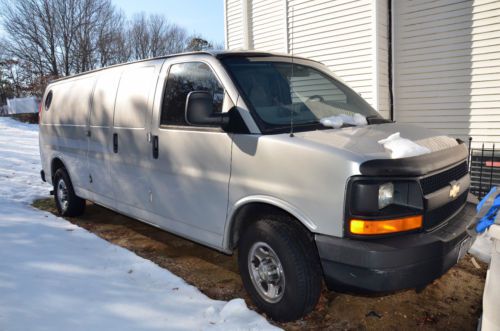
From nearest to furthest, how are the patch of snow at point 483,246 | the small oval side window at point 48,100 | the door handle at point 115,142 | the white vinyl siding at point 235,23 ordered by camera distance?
1. the patch of snow at point 483,246
2. the door handle at point 115,142
3. the small oval side window at point 48,100
4. the white vinyl siding at point 235,23

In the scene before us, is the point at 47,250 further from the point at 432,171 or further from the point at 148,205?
the point at 432,171

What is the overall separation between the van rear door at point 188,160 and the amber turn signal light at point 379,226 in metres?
1.15

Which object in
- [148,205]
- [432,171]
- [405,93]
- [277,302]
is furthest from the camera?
[405,93]

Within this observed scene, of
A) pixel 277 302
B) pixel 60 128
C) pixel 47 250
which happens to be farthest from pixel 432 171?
pixel 60 128

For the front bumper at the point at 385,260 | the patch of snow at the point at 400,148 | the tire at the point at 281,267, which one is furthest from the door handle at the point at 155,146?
the patch of snow at the point at 400,148

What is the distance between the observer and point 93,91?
17.2ft

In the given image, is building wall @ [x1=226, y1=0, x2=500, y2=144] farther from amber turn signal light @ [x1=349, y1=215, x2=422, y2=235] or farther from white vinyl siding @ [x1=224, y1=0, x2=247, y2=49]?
amber turn signal light @ [x1=349, y1=215, x2=422, y2=235]

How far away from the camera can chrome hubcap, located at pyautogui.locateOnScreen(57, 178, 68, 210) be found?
6.11 meters

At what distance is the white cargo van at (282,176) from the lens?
2543 mm

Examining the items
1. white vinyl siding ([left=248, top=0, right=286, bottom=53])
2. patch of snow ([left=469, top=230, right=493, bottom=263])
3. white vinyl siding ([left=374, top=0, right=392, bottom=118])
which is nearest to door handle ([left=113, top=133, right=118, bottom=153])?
patch of snow ([left=469, top=230, right=493, bottom=263])

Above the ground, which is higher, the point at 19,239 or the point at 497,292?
the point at 497,292

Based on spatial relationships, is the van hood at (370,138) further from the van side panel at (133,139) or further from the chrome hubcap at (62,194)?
the chrome hubcap at (62,194)

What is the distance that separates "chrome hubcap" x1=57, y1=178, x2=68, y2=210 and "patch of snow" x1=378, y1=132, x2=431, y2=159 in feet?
16.3

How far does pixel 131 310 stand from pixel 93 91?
3.16 meters
